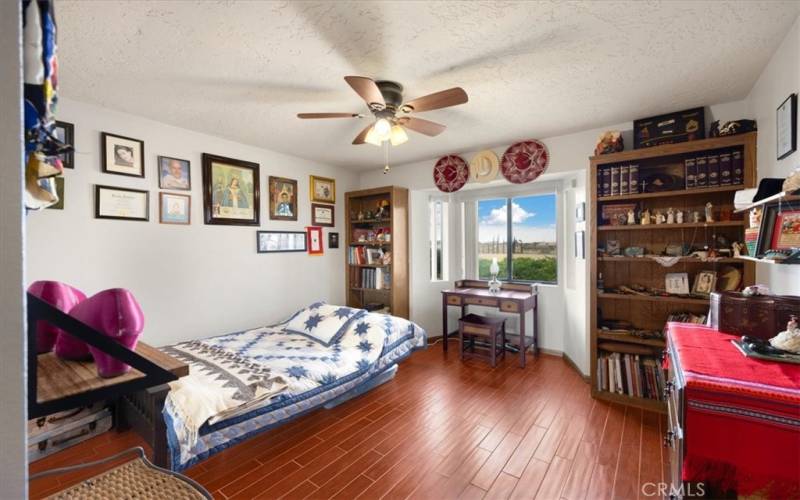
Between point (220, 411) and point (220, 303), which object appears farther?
→ point (220, 303)

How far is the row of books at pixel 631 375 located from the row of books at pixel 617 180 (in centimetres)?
137

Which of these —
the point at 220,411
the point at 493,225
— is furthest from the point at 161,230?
the point at 493,225

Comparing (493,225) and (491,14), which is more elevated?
(491,14)

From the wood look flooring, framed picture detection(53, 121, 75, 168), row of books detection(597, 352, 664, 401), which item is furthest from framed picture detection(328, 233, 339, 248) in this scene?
row of books detection(597, 352, 664, 401)

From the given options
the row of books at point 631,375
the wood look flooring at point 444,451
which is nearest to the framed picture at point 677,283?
the row of books at point 631,375

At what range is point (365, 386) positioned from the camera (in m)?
2.94

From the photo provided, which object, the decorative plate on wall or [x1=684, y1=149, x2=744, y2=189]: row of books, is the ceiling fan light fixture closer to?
the decorative plate on wall

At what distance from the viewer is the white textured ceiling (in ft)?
5.04

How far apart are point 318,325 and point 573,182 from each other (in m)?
3.05

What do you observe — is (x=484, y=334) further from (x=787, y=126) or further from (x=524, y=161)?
(x=787, y=126)

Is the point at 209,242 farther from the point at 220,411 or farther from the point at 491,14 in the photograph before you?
the point at 491,14

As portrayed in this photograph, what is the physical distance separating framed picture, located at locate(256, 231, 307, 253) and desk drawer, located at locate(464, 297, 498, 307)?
205cm

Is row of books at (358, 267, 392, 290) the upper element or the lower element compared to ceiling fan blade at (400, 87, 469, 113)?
lower

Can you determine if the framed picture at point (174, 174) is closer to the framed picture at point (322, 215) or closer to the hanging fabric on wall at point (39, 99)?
the framed picture at point (322, 215)
